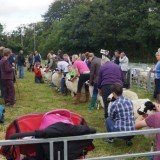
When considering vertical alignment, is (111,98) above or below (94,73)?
below

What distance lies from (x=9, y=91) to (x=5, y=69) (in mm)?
809

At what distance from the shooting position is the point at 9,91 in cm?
1187

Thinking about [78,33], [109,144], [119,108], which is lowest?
[109,144]

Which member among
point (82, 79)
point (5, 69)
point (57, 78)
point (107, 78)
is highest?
point (5, 69)

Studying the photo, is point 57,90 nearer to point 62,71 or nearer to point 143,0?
point 62,71

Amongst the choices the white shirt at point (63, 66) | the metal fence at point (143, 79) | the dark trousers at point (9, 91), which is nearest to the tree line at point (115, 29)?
the metal fence at point (143, 79)

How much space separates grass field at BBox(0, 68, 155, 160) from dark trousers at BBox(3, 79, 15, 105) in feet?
1.10

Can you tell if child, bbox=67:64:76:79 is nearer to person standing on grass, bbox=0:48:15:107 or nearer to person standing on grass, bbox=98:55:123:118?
person standing on grass, bbox=0:48:15:107

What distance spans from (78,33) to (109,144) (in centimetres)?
4282

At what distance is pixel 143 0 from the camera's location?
47125 mm

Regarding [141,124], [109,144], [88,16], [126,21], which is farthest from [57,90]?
[88,16]

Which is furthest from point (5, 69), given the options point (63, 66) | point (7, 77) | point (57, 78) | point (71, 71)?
point (57, 78)

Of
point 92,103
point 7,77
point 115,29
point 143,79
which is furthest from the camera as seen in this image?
point 115,29

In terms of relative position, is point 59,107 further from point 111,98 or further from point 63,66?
point 111,98
